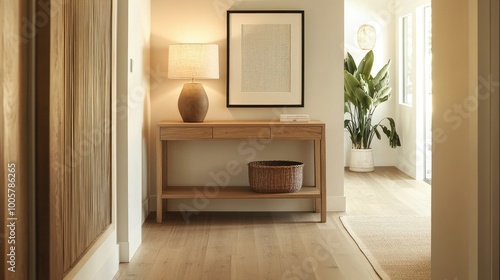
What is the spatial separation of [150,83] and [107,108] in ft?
6.50

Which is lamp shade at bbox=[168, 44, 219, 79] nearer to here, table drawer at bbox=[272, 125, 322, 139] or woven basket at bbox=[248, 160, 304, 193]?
table drawer at bbox=[272, 125, 322, 139]

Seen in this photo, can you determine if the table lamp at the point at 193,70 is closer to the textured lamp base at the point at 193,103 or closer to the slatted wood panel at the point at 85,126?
the textured lamp base at the point at 193,103

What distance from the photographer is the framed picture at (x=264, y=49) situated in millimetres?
6016

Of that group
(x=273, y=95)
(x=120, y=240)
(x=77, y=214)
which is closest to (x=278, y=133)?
(x=273, y=95)

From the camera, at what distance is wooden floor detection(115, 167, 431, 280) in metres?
4.27

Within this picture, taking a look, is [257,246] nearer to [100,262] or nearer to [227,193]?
[227,193]

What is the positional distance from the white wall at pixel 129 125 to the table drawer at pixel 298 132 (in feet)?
3.55

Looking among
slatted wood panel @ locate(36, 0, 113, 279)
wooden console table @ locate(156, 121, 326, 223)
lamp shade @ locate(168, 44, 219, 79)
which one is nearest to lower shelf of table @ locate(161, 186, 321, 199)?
wooden console table @ locate(156, 121, 326, 223)

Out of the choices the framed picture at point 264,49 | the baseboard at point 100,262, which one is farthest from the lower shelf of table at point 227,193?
the baseboard at point 100,262

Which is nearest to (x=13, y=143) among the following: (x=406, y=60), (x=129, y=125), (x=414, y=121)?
(x=129, y=125)

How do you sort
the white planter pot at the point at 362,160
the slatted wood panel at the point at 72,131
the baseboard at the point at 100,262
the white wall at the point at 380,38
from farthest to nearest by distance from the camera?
the white wall at the point at 380,38 → the white planter pot at the point at 362,160 → the baseboard at the point at 100,262 → the slatted wood panel at the point at 72,131

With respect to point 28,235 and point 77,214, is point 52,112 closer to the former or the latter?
point 28,235

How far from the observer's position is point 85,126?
3.54 metres

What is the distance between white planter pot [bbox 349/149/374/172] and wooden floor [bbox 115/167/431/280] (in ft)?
6.27
